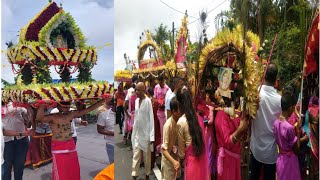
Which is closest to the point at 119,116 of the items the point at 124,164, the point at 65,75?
the point at 124,164

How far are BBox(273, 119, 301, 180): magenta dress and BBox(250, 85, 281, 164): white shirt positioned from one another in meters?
0.19

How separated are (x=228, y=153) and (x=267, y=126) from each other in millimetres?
433

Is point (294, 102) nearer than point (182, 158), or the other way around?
point (294, 102)

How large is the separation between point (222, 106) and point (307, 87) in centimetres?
115

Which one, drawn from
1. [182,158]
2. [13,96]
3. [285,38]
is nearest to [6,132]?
[13,96]

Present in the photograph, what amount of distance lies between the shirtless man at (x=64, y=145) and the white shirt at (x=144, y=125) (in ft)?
5.47

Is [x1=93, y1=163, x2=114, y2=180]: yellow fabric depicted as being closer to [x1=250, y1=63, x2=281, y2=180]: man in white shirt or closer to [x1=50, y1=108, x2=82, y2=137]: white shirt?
[x1=50, y1=108, x2=82, y2=137]: white shirt

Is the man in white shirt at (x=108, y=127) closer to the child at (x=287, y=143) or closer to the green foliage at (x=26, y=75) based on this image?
the green foliage at (x=26, y=75)

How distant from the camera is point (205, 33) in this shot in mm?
3531

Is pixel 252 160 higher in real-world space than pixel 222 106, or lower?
lower

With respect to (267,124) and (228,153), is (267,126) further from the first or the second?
(228,153)

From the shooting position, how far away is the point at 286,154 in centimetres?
274

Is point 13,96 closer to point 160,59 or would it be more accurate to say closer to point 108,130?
point 108,130

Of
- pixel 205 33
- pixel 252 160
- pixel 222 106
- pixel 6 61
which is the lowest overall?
pixel 252 160
